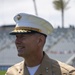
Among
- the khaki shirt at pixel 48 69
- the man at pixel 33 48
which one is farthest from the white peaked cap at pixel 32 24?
the khaki shirt at pixel 48 69

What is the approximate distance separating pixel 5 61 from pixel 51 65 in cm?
2252

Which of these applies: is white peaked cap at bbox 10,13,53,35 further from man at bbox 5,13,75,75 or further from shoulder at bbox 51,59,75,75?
shoulder at bbox 51,59,75,75

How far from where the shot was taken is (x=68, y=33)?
27312 millimetres

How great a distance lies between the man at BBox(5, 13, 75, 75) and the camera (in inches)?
125

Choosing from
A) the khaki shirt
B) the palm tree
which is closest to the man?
the khaki shirt

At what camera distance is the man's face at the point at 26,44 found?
10.3ft

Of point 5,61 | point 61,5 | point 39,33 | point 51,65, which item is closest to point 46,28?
point 39,33

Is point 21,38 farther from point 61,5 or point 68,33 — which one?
point 61,5

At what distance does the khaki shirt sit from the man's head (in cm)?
13

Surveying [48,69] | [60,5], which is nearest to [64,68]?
[48,69]

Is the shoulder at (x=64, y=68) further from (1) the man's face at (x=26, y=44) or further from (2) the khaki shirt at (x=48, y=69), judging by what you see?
(1) the man's face at (x=26, y=44)

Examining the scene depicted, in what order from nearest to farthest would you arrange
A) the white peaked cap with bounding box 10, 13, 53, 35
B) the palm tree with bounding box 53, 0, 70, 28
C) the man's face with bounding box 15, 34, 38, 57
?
the man's face with bounding box 15, 34, 38, 57, the white peaked cap with bounding box 10, 13, 53, 35, the palm tree with bounding box 53, 0, 70, 28

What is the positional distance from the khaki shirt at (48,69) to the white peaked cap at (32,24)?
9.4 inches

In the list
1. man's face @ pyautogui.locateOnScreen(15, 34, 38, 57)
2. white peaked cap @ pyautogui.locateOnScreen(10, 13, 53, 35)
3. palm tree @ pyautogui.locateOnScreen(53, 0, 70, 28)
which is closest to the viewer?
man's face @ pyautogui.locateOnScreen(15, 34, 38, 57)
